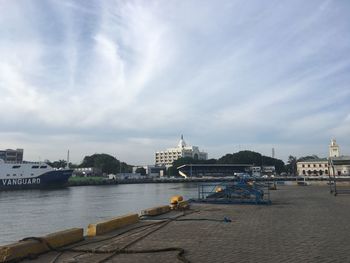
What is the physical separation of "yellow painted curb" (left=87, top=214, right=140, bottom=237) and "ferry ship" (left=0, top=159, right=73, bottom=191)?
78461 millimetres

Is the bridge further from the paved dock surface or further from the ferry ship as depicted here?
the paved dock surface

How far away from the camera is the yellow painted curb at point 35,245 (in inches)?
310

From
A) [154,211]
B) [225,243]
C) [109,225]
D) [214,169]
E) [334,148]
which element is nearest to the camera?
[225,243]

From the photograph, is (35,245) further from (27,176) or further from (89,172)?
(89,172)

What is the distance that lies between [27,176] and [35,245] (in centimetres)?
8440

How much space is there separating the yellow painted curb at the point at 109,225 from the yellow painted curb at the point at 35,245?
881 millimetres

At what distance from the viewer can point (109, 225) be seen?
486 inches

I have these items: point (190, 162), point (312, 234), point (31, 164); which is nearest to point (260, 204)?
point (312, 234)

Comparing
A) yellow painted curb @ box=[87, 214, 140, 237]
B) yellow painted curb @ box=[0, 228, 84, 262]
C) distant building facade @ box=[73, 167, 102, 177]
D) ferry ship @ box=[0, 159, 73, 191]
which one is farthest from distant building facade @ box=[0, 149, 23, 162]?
yellow painted curb @ box=[0, 228, 84, 262]

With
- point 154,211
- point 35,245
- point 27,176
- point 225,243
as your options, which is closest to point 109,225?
point 35,245

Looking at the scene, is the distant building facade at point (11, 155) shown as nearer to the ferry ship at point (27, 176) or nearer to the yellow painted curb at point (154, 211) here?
the ferry ship at point (27, 176)

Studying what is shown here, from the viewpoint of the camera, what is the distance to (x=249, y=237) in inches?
430

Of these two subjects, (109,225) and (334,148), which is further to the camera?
(334,148)

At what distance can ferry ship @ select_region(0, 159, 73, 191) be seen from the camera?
85250mm
